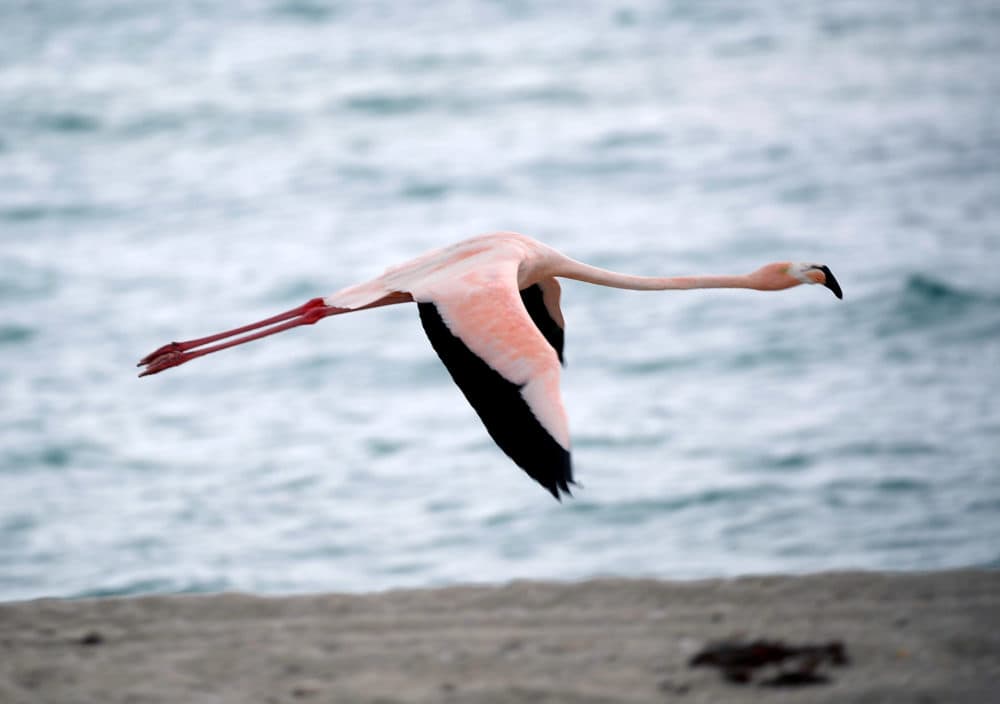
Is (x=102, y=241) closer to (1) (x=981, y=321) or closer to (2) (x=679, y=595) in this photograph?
(1) (x=981, y=321)

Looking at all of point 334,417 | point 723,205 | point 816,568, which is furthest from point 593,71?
point 816,568

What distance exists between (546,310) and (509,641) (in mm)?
2705

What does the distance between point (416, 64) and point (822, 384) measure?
13278 mm

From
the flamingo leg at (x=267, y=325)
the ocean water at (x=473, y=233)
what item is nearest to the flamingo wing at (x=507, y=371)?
the flamingo leg at (x=267, y=325)

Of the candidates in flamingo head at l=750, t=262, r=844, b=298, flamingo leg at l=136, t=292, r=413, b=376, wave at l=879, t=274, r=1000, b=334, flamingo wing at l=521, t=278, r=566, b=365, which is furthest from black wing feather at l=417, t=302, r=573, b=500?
wave at l=879, t=274, r=1000, b=334

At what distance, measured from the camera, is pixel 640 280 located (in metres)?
6.70

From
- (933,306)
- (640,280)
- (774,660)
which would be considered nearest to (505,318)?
(640,280)

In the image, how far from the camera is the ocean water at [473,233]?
45.6ft

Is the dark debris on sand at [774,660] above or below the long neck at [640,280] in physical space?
below

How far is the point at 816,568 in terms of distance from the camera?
12.9 meters

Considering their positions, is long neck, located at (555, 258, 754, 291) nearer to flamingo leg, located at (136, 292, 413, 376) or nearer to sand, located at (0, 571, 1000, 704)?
flamingo leg, located at (136, 292, 413, 376)

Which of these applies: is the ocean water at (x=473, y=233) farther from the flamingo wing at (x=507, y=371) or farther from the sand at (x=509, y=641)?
the flamingo wing at (x=507, y=371)

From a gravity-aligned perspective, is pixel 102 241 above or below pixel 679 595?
above

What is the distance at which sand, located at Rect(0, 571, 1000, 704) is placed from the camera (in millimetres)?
8344
